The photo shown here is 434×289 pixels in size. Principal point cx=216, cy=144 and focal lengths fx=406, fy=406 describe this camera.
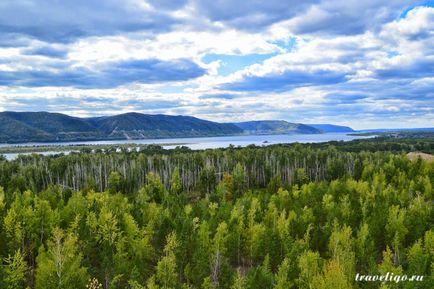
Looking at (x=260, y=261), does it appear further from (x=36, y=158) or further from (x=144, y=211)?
(x=36, y=158)

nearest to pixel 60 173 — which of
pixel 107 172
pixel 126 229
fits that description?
pixel 107 172

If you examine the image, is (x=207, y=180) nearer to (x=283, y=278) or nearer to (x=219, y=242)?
(x=219, y=242)

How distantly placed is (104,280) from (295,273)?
1014 inches

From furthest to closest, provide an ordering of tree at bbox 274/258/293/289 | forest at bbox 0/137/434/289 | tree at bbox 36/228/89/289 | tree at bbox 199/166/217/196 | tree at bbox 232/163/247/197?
1. tree at bbox 199/166/217/196
2. tree at bbox 232/163/247/197
3. forest at bbox 0/137/434/289
4. tree at bbox 274/258/293/289
5. tree at bbox 36/228/89/289

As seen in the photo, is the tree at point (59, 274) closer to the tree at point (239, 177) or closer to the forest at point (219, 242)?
the forest at point (219, 242)

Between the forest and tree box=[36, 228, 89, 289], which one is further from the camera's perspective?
the forest

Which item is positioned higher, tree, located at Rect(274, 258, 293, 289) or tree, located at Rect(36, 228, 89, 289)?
tree, located at Rect(36, 228, 89, 289)

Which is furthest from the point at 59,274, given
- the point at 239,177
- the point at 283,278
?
the point at 239,177

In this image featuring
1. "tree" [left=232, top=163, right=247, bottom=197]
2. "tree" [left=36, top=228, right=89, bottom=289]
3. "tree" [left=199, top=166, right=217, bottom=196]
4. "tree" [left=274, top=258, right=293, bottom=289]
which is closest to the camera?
"tree" [left=36, top=228, right=89, bottom=289]

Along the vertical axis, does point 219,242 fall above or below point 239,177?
below

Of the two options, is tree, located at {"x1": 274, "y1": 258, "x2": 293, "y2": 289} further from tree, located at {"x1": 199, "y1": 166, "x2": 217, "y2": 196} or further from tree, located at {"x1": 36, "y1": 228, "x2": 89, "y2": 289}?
tree, located at {"x1": 199, "y1": 166, "x2": 217, "y2": 196}

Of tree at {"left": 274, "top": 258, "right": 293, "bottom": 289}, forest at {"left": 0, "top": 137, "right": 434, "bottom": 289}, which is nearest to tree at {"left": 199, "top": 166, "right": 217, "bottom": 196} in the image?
forest at {"left": 0, "top": 137, "right": 434, "bottom": 289}

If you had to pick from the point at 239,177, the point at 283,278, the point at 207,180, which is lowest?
the point at 283,278

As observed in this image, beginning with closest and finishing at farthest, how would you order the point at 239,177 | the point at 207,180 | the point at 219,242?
the point at 219,242
the point at 239,177
the point at 207,180
